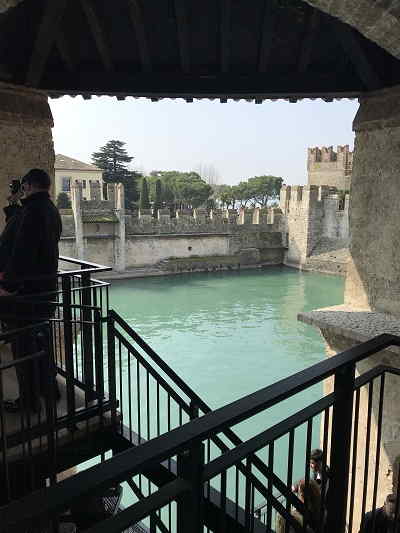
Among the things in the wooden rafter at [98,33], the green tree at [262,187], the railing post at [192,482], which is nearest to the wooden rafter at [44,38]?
the wooden rafter at [98,33]

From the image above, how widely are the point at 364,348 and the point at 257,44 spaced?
450cm

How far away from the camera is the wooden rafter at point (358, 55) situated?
452cm

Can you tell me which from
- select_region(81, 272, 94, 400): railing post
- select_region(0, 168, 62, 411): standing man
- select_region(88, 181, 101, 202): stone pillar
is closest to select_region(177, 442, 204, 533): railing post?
select_region(0, 168, 62, 411): standing man

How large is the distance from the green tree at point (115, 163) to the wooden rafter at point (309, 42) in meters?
39.3

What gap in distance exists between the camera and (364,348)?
1.83 meters

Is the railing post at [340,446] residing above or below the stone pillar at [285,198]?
below

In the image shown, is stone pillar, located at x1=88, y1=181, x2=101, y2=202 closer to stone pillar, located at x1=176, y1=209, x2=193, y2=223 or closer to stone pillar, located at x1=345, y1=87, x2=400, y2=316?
stone pillar, located at x1=176, y1=209, x2=193, y2=223

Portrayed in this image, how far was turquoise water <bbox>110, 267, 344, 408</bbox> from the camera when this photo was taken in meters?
15.5

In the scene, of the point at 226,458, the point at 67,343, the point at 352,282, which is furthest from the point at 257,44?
the point at 226,458

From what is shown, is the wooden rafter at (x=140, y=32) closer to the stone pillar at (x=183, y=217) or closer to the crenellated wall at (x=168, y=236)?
the crenellated wall at (x=168, y=236)

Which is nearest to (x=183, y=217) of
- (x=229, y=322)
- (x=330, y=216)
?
(x=330, y=216)

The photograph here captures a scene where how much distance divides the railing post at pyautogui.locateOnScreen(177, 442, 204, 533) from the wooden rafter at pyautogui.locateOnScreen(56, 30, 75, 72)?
16.4ft

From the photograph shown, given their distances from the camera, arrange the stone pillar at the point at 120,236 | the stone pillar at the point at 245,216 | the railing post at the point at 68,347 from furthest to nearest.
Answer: the stone pillar at the point at 245,216 < the stone pillar at the point at 120,236 < the railing post at the point at 68,347

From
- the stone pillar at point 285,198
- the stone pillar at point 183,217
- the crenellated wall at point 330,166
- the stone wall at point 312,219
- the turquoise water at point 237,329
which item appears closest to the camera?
the turquoise water at point 237,329
